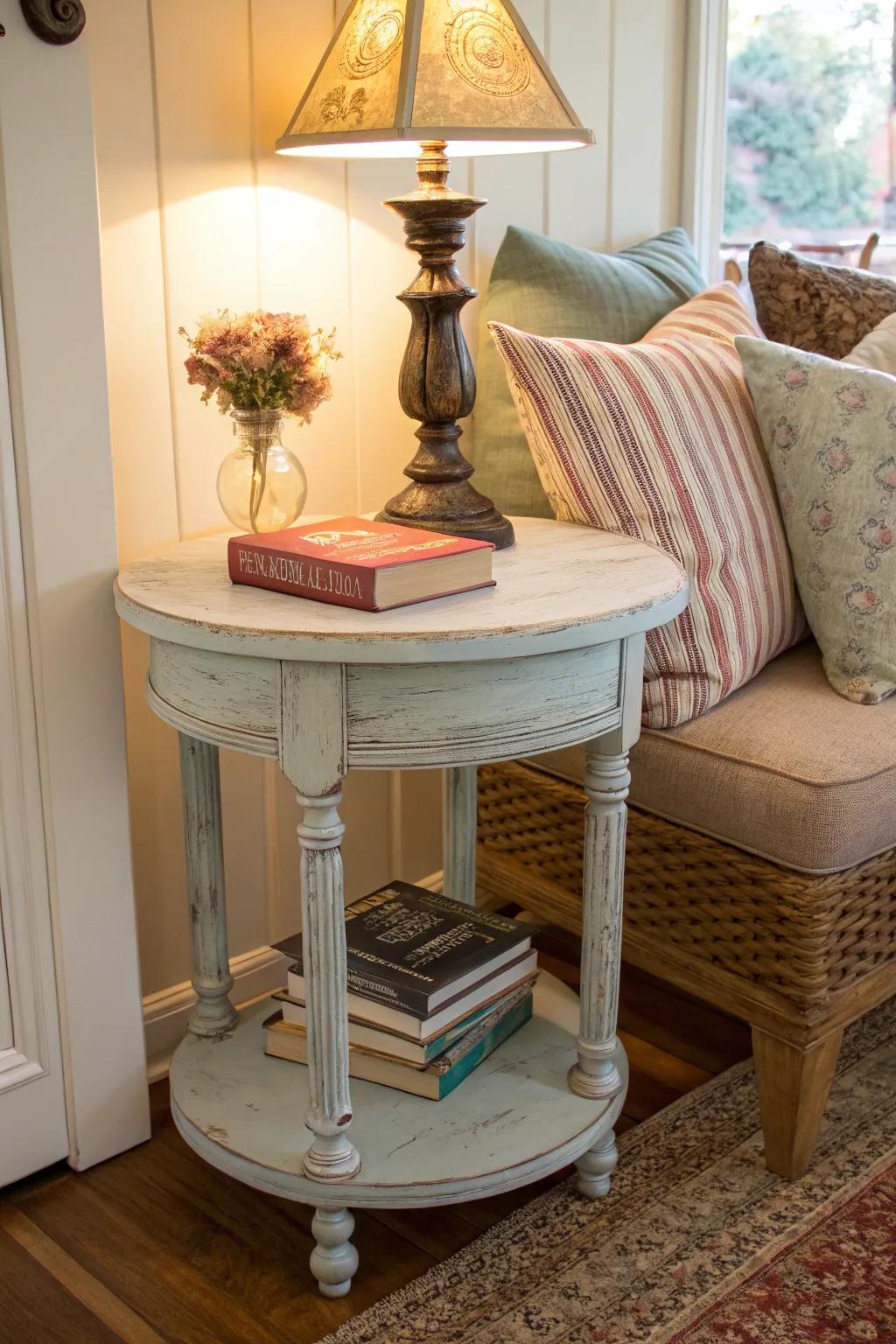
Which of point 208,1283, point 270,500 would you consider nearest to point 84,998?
point 208,1283

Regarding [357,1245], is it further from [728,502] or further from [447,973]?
[728,502]

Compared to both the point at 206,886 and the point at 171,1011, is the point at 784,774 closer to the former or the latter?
the point at 206,886

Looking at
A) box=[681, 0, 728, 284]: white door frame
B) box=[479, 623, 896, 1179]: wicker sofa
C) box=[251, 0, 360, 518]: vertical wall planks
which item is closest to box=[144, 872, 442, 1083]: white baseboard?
box=[479, 623, 896, 1179]: wicker sofa

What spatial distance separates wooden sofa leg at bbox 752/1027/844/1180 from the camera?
145 centimetres

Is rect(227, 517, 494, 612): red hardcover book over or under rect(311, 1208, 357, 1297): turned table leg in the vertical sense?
over

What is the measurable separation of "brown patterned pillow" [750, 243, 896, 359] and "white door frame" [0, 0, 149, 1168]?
41.6 inches

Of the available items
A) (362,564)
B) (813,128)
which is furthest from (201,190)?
(813,128)

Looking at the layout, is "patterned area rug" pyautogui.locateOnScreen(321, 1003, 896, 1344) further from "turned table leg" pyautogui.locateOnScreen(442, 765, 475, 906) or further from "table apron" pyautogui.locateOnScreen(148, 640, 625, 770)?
"table apron" pyautogui.locateOnScreen(148, 640, 625, 770)

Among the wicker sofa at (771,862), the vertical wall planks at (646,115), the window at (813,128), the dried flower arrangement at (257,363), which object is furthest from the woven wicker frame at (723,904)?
the window at (813,128)

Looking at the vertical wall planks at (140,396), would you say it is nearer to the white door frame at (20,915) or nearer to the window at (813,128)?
the white door frame at (20,915)

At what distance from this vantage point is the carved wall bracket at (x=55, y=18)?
47.9 inches

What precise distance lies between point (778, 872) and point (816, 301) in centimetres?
93

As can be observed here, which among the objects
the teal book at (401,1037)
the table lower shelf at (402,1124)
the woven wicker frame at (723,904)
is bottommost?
the table lower shelf at (402,1124)

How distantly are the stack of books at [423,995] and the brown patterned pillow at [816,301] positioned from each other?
99 centimetres
